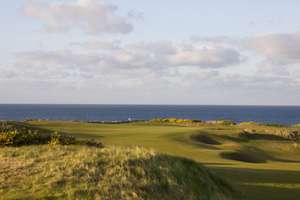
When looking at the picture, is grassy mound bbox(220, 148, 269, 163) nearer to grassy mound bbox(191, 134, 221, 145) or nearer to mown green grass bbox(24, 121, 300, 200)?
mown green grass bbox(24, 121, 300, 200)

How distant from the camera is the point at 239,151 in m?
39.9

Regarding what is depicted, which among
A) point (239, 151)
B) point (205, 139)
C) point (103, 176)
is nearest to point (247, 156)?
point (239, 151)

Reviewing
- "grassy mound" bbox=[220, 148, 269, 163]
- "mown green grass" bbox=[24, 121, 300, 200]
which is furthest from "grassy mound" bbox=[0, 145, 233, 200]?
"grassy mound" bbox=[220, 148, 269, 163]

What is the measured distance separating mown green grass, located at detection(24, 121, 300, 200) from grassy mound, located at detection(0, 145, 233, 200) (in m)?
2.62

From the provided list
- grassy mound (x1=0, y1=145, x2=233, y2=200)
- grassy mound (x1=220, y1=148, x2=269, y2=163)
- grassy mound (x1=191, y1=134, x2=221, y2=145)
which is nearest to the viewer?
grassy mound (x1=0, y1=145, x2=233, y2=200)

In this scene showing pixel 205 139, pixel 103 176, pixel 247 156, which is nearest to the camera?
pixel 103 176

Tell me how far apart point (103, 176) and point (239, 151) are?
87.2 feet

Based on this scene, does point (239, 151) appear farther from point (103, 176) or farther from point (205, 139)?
point (103, 176)

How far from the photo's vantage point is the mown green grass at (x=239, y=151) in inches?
789

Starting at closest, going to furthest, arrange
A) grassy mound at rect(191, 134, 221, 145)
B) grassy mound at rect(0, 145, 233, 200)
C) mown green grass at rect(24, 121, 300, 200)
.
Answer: grassy mound at rect(0, 145, 233, 200), mown green grass at rect(24, 121, 300, 200), grassy mound at rect(191, 134, 221, 145)

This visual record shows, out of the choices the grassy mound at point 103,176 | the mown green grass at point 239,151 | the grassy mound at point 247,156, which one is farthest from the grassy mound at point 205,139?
the grassy mound at point 103,176

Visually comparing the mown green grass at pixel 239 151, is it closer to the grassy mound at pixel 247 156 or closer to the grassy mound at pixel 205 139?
the grassy mound at pixel 247 156

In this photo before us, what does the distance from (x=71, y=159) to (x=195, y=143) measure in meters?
27.1

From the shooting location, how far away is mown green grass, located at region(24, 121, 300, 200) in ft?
→ 65.7
